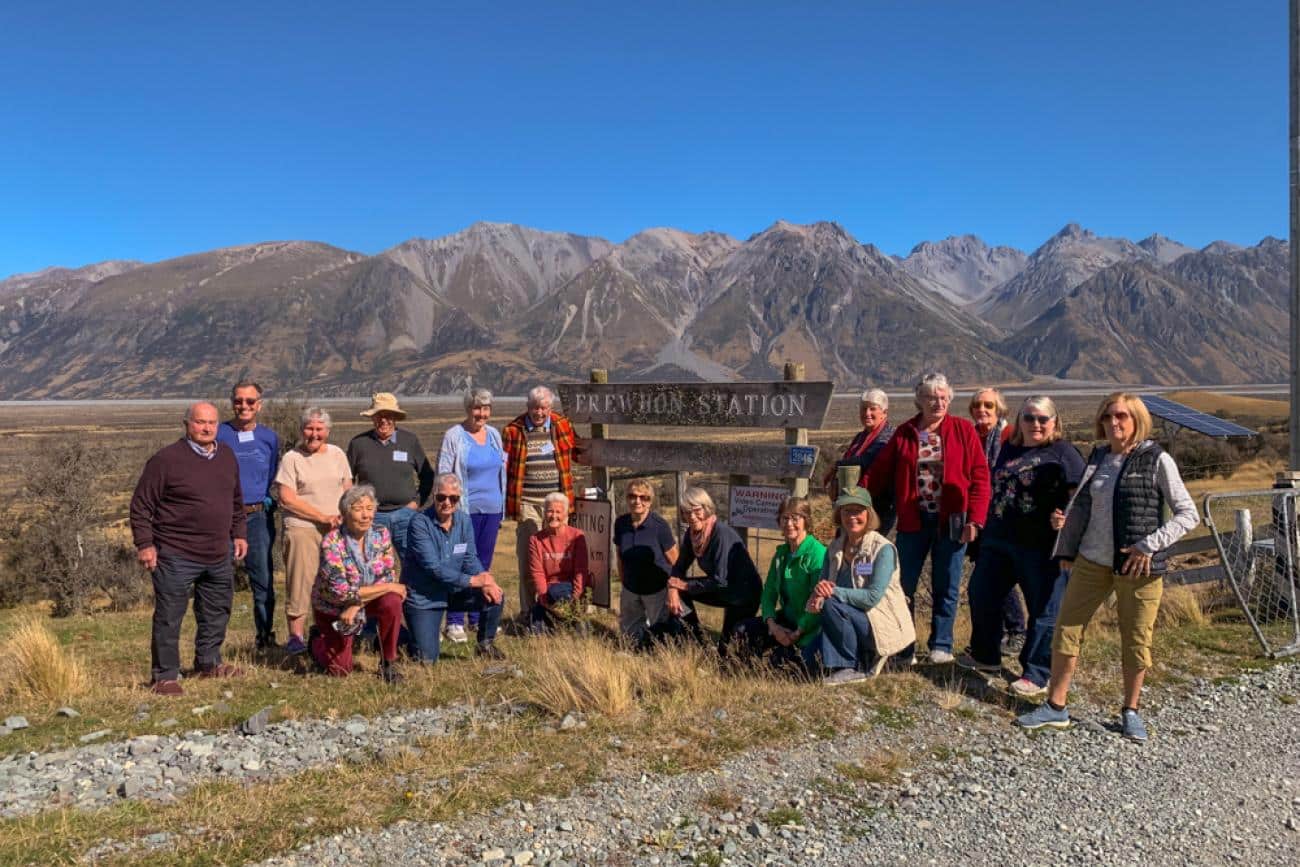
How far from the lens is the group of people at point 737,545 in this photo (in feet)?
Answer: 16.0

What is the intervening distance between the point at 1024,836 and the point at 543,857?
1932mm

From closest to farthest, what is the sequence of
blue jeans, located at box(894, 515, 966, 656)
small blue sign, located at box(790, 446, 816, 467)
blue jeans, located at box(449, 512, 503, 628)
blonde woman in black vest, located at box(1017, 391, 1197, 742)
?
blonde woman in black vest, located at box(1017, 391, 1197, 742) < blue jeans, located at box(894, 515, 966, 656) < small blue sign, located at box(790, 446, 816, 467) < blue jeans, located at box(449, 512, 503, 628)

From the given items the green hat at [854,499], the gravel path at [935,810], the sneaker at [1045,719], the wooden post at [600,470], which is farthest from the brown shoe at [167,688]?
the sneaker at [1045,719]

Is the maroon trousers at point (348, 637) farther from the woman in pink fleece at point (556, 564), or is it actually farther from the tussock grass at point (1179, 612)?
the tussock grass at point (1179, 612)

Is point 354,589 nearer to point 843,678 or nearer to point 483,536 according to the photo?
point 483,536

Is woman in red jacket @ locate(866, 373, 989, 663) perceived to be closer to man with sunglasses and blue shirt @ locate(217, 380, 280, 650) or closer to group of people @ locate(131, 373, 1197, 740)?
group of people @ locate(131, 373, 1197, 740)

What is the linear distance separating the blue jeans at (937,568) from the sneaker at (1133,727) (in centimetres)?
133

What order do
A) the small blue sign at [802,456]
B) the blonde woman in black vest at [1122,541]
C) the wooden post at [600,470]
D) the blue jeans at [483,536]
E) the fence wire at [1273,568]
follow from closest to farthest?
the blonde woman in black vest at [1122,541]
the fence wire at [1273,568]
the small blue sign at [802,456]
the blue jeans at [483,536]
the wooden post at [600,470]

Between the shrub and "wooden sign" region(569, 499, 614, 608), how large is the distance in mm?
10198

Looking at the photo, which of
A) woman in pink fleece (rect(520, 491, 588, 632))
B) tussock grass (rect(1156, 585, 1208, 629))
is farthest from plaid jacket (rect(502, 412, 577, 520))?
tussock grass (rect(1156, 585, 1208, 629))

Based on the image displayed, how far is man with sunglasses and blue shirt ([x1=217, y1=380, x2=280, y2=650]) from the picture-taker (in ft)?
21.6

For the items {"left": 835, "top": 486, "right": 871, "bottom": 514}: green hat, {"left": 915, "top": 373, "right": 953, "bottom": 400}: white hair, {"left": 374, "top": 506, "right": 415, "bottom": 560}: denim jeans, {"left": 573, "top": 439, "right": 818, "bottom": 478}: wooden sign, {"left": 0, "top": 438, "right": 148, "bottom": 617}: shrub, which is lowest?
{"left": 0, "top": 438, "right": 148, "bottom": 617}: shrub

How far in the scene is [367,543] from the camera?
20.0ft

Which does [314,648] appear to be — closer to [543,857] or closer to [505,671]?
[505,671]
